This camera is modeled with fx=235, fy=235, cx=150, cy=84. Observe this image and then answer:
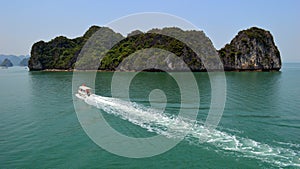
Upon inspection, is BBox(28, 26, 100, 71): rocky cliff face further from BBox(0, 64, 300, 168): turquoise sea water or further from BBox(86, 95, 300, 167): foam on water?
BBox(0, 64, 300, 168): turquoise sea water

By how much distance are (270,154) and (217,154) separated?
2.55 m

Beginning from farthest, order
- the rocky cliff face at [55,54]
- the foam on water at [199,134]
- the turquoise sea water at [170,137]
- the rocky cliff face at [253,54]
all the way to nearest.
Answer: the rocky cliff face at [55,54] < the rocky cliff face at [253,54] < the foam on water at [199,134] < the turquoise sea water at [170,137]

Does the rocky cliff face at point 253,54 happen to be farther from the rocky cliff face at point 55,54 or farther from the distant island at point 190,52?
the rocky cliff face at point 55,54

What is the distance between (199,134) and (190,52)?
8118 centimetres

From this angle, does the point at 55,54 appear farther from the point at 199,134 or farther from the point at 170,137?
the point at 199,134

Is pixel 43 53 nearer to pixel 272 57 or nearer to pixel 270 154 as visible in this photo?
pixel 272 57

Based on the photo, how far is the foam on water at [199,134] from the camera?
11.3 metres

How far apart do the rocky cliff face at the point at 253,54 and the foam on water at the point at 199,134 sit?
264ft

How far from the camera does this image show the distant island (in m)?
92.9

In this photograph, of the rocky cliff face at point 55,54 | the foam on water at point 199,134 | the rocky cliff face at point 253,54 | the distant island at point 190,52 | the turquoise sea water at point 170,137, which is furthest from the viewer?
the rocky cliff face at point 55,54

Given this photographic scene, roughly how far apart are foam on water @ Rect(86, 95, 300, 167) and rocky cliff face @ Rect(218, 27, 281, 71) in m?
80.4

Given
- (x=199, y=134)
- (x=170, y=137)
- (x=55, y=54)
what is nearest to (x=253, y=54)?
(x=199, y=134)

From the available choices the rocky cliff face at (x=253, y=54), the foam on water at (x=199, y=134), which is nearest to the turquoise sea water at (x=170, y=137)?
the foam on water at (x=199, y=134)

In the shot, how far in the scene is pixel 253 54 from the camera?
92.7m
